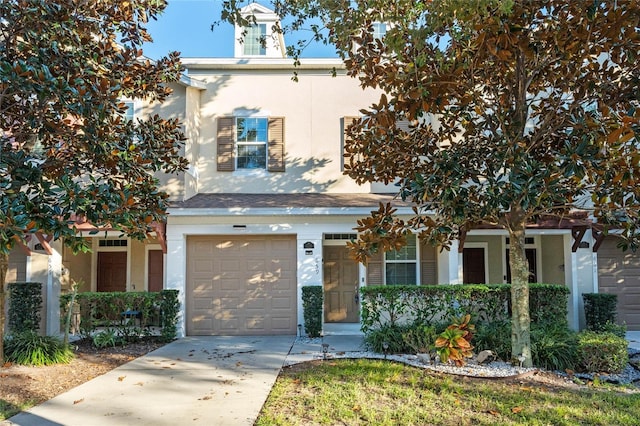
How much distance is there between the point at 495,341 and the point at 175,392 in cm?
506

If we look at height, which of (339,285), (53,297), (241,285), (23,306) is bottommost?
(23,306)

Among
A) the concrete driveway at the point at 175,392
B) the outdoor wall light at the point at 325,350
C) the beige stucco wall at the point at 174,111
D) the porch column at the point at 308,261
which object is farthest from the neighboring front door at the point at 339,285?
the beige stucco wall at the point at 174,111

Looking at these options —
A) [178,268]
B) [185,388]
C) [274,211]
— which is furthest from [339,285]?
[185,388]

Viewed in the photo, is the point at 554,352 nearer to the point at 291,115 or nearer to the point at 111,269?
the point at 291,115

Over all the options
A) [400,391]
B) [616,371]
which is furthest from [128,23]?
[616,371]

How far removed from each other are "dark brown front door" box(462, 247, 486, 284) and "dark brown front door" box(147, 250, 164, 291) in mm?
8698

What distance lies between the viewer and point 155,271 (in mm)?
14273

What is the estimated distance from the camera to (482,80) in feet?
23.9

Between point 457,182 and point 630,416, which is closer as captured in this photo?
point 630,416

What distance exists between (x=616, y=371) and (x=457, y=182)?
3.82m

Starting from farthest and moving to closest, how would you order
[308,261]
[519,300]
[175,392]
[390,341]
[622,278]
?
[622,278] → [308,261] → [390,341] → [519,300] → [175,392]

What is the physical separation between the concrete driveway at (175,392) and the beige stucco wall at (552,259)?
26.3 feet

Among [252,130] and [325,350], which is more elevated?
[252,130]

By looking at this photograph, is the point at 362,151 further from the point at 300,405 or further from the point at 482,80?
the point at 300,405
